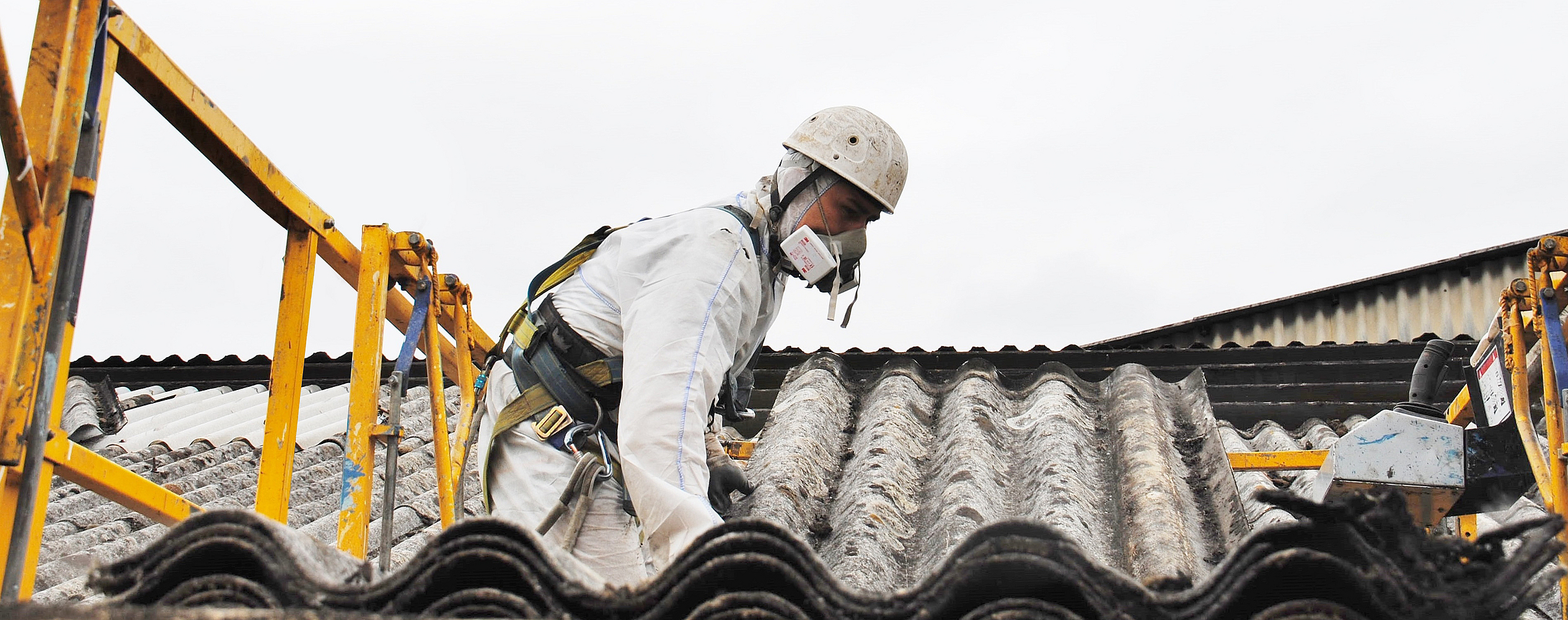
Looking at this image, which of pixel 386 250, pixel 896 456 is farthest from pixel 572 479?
pixel 896 456

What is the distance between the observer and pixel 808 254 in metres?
3.46

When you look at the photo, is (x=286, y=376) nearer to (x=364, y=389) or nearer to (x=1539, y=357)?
(x=364, y=389)

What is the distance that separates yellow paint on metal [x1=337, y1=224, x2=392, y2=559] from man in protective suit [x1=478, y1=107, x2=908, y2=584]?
1.15ft

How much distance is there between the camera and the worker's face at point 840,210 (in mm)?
3598

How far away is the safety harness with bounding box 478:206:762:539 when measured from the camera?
3.26 metres

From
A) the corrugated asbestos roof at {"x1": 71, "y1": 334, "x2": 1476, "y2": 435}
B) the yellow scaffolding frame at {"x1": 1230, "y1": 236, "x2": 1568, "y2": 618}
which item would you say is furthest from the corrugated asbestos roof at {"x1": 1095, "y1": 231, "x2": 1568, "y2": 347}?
the yellow scaffolding frame at {"x1": 1230, "y1": 236, "x2": 1568, "y2": 618}

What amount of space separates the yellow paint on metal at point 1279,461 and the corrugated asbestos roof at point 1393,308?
9.06 metres

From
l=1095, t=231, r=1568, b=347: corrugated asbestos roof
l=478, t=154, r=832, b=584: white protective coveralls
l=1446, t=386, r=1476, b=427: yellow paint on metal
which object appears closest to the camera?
l=478, t=154, r=832, b=584: white protective coveralls

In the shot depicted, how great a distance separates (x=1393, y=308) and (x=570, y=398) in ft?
38.4

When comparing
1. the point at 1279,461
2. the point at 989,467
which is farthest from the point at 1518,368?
the point at 989,467

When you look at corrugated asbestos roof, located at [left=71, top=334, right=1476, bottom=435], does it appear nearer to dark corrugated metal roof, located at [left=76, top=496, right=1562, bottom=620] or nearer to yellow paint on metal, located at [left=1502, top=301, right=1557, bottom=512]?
yellow paint on metal, located at [left=1502, top=301, right=1557, bottom=512]

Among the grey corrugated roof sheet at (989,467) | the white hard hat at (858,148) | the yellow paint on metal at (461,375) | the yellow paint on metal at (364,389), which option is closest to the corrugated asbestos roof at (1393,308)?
the grey corrugated roof sheet at (989,467)

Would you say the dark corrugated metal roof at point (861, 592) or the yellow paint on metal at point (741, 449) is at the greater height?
the dark corrugated metal roof at point (861, 592)

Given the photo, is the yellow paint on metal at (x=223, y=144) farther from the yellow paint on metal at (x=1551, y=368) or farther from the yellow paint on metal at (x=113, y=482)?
the yellow paint on metal at (x=1551, y=368)
